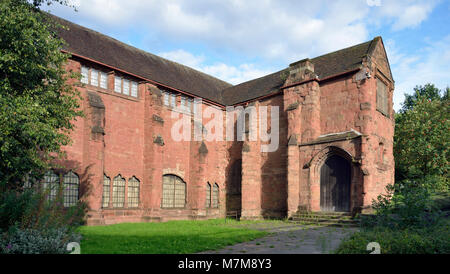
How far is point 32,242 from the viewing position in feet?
25.4

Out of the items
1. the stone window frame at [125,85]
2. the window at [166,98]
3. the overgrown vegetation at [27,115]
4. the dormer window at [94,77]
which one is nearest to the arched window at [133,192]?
the stone window frame at [125,85]

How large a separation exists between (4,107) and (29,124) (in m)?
0.86

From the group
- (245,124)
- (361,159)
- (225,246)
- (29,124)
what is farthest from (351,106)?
(29,124)

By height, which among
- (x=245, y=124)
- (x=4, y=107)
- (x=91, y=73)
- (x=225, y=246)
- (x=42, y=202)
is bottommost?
(x=225, y=246)

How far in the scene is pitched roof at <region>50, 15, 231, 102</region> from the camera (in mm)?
22109

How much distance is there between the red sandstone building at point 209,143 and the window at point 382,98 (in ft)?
0.24

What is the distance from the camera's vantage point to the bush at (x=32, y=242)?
24.8 feet

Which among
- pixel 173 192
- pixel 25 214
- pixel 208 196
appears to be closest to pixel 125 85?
pixel 173 192

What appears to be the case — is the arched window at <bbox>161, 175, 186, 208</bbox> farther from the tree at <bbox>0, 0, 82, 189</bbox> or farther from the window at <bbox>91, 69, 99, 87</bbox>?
the tree at <bbox>0, 0, 82, 189</bbox>

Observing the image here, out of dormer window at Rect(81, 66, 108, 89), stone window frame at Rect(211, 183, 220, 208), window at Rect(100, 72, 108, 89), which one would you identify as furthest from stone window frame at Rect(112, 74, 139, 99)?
stone window frame at Rect(211, 183, 220, 208)

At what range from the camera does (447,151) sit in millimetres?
27672

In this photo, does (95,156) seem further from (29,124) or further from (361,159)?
(361,159)

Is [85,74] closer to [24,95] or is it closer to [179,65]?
[24,95]

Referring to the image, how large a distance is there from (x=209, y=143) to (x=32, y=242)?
69.1 feet
